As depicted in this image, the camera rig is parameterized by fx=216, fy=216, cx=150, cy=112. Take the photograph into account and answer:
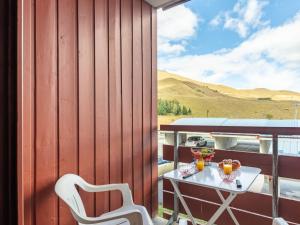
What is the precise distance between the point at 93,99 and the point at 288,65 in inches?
105

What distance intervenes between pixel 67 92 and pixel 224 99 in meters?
2.21

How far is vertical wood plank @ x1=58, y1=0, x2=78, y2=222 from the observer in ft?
5.50

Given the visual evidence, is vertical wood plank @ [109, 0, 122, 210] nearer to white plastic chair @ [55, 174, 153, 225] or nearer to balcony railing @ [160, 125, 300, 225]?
white plastic chair @ [55, 174, 153, 225]

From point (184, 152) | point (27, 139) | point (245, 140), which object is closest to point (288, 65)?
point (245, 140)

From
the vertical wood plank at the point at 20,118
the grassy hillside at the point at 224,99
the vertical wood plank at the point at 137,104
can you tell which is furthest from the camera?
the grassy hillside at the point at 224,99

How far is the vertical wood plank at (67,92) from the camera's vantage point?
168 cm

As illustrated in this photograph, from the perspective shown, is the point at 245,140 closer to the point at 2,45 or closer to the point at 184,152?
the point at 184,152

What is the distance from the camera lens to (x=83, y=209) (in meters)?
1.66

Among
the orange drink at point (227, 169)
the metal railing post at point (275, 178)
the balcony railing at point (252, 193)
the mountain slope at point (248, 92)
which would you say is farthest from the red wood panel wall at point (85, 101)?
the metal railing post at point (275, 178)

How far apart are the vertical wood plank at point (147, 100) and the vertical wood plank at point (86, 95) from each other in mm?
762

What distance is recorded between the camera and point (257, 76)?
3.16m

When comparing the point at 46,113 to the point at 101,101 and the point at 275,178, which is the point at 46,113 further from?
the point at 275,178

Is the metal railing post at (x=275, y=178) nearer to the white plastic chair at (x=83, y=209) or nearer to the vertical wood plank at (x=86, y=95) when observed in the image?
the white plastic chair at (x=83, y=209)

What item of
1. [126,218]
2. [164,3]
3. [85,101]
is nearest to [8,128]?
[85,101]
